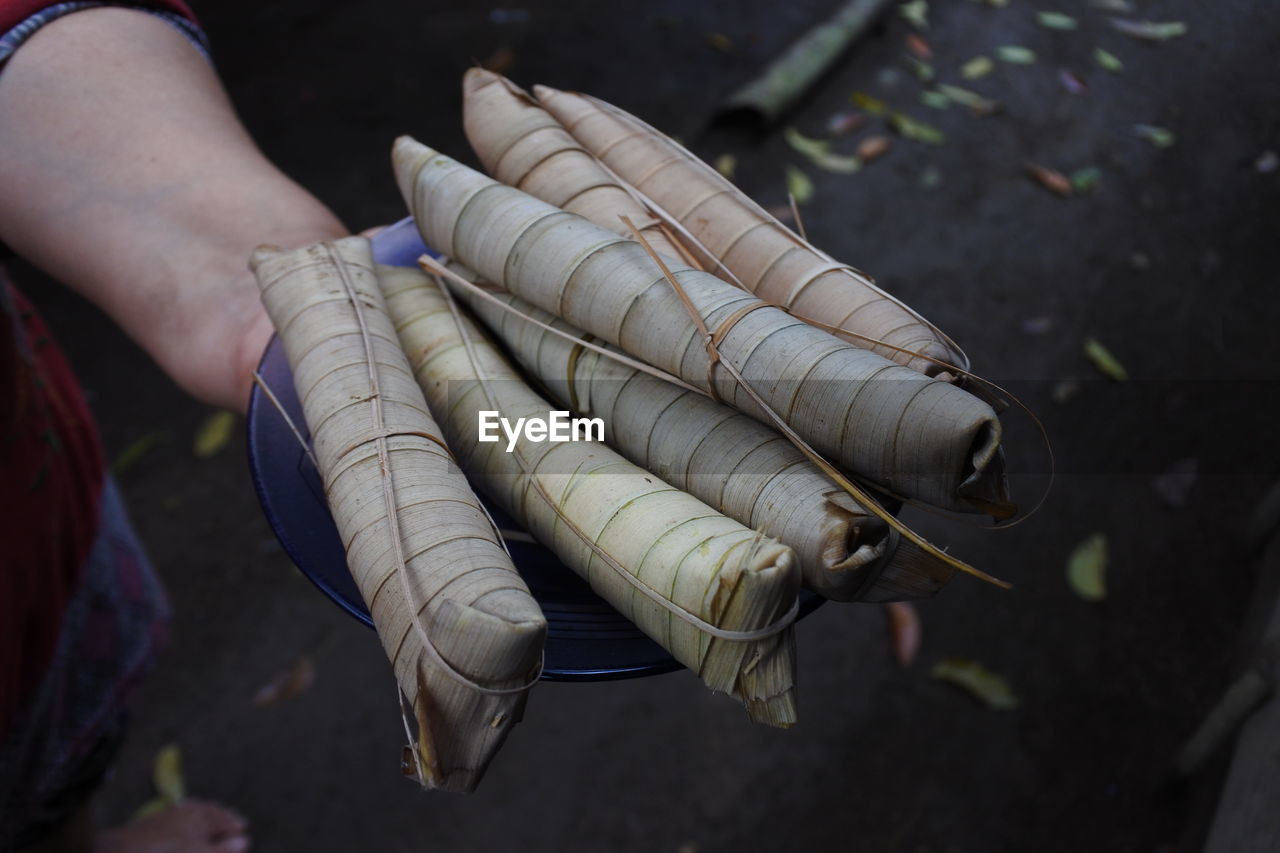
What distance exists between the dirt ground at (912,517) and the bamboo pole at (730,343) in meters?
1.48

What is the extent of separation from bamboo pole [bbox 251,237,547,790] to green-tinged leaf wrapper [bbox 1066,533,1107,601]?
2015mm

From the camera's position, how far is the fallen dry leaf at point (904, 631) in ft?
7.50

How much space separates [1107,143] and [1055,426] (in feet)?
5.53

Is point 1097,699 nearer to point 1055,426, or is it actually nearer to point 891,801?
point 891,801

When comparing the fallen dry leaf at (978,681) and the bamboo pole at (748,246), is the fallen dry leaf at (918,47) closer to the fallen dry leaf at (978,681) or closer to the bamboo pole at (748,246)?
the fallen dry leaf at (978,681)

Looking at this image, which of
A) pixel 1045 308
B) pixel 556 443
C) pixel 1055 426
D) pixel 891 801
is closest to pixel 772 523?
pixel 556 443

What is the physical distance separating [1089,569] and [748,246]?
71.7 inches

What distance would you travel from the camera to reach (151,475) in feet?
8.65

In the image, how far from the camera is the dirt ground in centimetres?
208

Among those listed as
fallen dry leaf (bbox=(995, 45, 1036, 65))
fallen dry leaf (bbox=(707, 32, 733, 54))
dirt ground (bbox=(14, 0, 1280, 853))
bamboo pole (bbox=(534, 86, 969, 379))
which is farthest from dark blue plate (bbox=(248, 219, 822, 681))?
fallen dry leaf (bbox=(995, 45, 1036, 65))

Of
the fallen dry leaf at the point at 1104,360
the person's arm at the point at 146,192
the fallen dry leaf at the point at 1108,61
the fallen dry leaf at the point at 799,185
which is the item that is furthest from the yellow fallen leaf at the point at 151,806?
the fallen dry leaf at the point at 1108,61

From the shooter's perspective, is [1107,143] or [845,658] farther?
[1107,143]

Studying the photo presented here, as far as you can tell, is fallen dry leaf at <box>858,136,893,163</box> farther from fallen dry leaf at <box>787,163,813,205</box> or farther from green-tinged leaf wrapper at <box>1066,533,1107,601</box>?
green-tinged leaf wrapper at <box>1066,533,1107,601</box>

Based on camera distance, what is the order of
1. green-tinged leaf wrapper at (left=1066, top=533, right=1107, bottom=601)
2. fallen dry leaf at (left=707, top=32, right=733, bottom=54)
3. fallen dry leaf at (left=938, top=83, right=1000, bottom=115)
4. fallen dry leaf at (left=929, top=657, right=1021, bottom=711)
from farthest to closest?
fallen dry leaf at (left=707, top=32, right=733, bottom=54)
fallen dry leaf at (left=938, top=83, right=1000, bottom=115)
green-tinged leaf wrapper at (left=1066, top=533, right=1107, bottom=601)
fallen dry leaf at (left=929, top=657, right=1021, bottom=711)
